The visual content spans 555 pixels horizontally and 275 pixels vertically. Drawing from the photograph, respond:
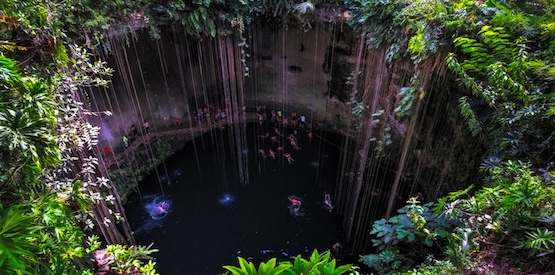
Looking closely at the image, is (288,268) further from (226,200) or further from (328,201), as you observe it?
(226,200)

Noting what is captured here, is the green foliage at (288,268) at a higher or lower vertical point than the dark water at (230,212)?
higher

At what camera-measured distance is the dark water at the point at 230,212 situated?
18.3 feet

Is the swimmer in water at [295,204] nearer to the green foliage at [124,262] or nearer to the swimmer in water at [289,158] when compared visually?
the swimmer in water at [289,158]

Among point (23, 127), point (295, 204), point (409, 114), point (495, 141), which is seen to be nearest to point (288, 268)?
point (23, 127)

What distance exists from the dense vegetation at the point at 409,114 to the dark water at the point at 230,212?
1.15 meters

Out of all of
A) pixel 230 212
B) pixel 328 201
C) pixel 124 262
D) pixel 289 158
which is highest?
pixel 124 262

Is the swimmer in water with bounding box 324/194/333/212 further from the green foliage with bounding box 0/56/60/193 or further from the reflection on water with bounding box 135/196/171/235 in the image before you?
the green foliage with bounding box 0/56/60/193

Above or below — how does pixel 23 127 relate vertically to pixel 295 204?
A: above

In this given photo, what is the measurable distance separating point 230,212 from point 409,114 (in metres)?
3.62

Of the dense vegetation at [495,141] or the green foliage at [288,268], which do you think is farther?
the dense vegetation at [495,141]

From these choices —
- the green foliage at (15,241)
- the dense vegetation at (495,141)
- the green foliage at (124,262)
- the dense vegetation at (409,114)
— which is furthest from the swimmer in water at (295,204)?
the green foliage at (15,241)

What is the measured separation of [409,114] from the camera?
477 centimetres

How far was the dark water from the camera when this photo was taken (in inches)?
220

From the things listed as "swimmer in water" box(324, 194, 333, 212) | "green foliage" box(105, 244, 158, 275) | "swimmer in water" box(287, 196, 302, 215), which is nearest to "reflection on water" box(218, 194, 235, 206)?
"swimmer in water" box(287, 196, 302, 215)
